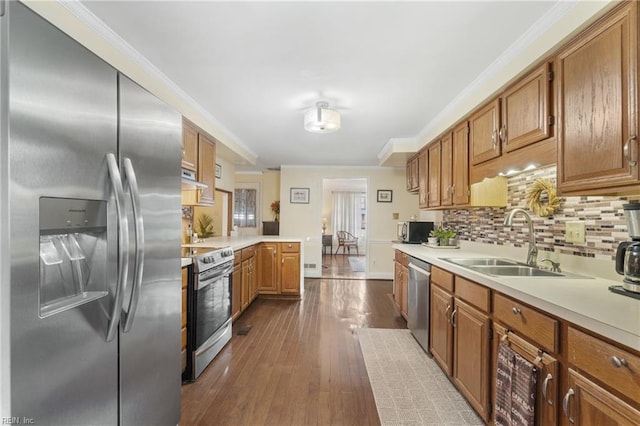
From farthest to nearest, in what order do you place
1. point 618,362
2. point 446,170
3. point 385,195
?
1. point 385,195
2. point 446,170
3. point 618,362

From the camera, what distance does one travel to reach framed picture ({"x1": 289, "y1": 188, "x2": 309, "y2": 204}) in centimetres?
594

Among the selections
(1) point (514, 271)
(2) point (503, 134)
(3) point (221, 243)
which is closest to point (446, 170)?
(2) point (503, 134)

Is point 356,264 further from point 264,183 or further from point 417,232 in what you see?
point 417,232

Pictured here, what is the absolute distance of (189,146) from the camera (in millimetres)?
2756

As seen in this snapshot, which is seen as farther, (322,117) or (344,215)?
(344,215)

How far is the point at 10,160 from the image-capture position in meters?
0.71

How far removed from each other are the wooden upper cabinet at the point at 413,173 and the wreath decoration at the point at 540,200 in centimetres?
202

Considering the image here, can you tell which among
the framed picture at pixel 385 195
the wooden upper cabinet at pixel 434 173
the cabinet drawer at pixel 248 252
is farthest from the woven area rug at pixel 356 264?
the wooden upper cabinet at pixel 434 173

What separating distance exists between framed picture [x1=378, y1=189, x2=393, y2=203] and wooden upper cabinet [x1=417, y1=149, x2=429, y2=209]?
1903mm

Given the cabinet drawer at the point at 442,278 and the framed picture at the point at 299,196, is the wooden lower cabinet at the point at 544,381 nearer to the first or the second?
the cabinet drawer at the point at 442,278

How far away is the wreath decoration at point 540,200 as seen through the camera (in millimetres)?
1871

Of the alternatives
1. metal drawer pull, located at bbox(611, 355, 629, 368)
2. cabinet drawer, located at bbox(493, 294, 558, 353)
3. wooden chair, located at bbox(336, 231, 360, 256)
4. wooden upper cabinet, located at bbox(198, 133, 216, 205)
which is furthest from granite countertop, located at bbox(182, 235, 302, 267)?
wooden chair, located at bbox(336, 231, 360, 256)

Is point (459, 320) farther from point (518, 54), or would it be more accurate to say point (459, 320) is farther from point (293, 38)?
point (293, 38)

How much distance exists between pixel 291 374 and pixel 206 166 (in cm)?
229
